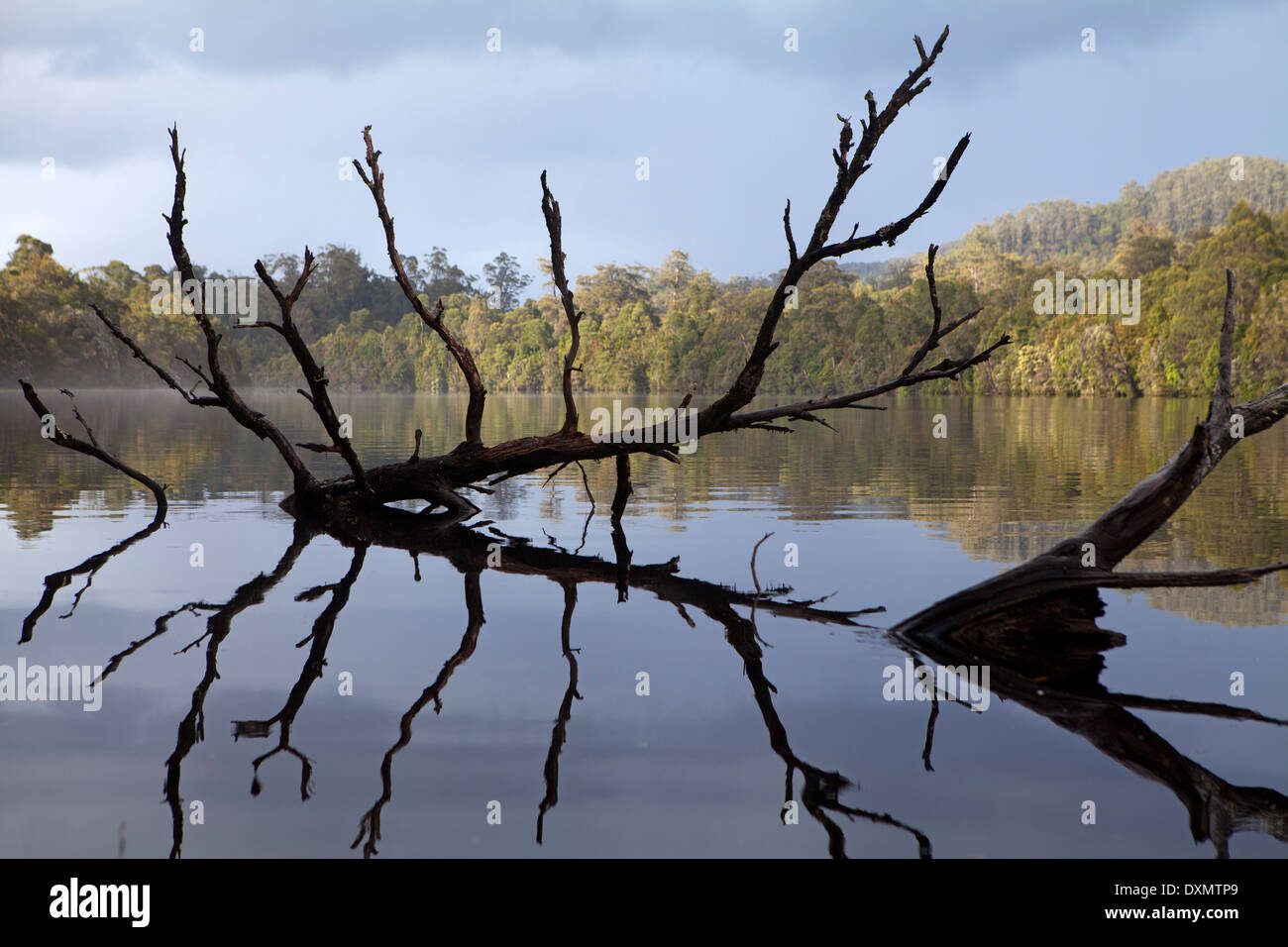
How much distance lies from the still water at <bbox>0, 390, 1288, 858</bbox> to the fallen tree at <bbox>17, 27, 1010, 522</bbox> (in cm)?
84

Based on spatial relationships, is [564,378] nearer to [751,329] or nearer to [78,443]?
[78,443]

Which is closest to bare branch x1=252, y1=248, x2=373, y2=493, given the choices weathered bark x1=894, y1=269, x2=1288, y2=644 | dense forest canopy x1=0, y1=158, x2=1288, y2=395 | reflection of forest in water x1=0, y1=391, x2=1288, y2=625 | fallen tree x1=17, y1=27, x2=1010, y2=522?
fallen tree x1=17, y1=27, x2=1010, y2=522

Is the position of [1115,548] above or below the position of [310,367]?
below

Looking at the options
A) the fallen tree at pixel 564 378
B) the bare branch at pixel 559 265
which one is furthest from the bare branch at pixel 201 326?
the bare branch at pixel 559 265

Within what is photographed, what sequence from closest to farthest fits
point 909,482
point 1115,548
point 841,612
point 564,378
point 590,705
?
point 590,705, point 1115,548, point 841,612, point 564,378, point 909,482

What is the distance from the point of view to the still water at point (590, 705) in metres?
3.43

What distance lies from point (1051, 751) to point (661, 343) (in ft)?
274

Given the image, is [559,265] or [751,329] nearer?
[559,265]

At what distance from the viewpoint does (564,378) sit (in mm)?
9148

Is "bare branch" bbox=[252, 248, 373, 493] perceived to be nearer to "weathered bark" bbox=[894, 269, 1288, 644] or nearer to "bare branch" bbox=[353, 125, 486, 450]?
"bare branch" bbox=[353, 125, 486, 450]

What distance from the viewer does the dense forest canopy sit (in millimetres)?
55969

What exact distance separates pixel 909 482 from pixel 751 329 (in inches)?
2831

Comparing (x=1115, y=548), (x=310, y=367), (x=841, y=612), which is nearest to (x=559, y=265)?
(x=310, y=367)
